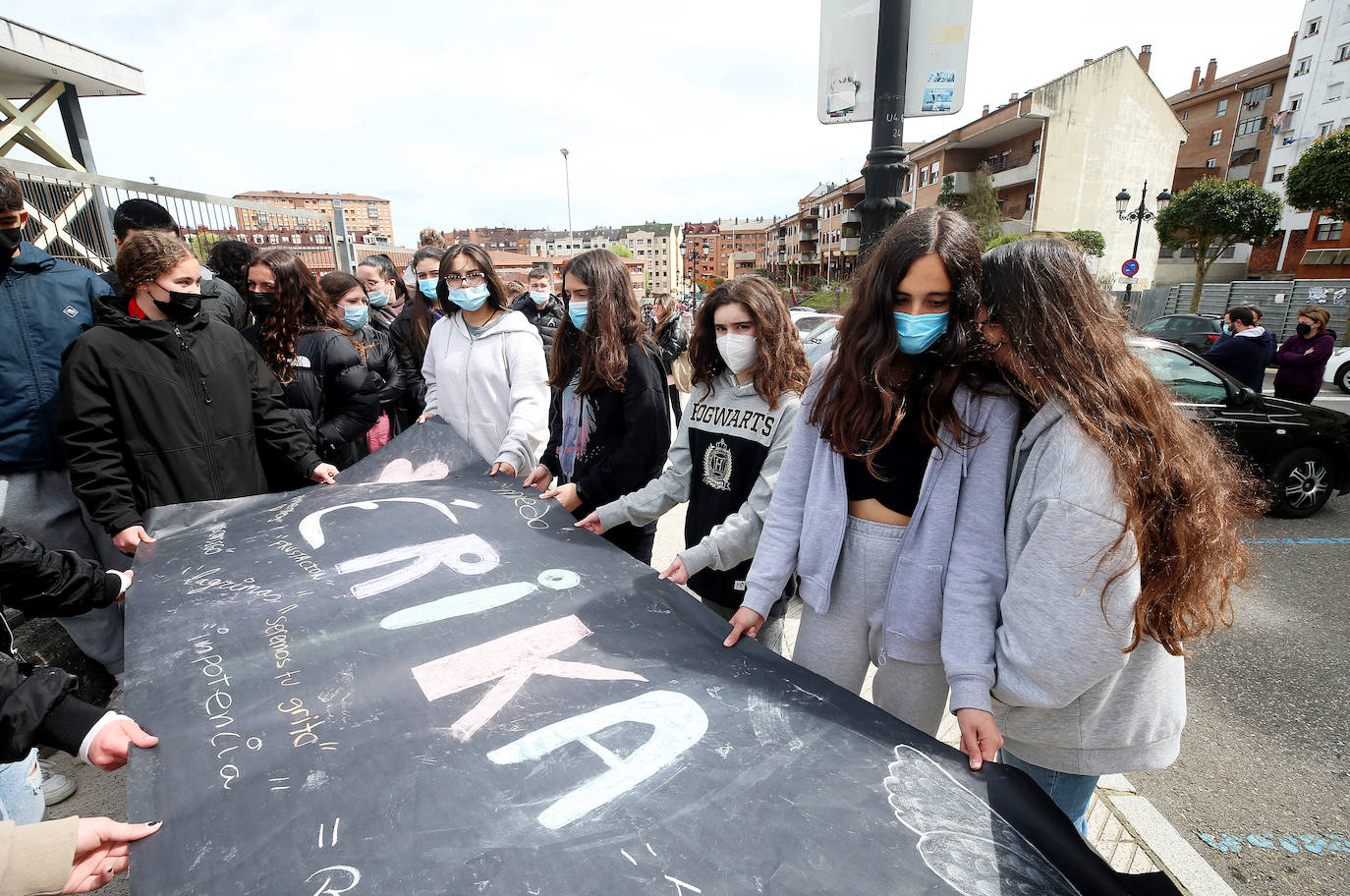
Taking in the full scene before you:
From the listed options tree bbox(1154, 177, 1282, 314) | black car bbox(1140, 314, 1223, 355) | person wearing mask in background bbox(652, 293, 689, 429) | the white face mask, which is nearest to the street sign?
the white face mask

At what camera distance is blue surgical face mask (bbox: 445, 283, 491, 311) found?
334 cm

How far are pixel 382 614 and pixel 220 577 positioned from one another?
57 centimetres

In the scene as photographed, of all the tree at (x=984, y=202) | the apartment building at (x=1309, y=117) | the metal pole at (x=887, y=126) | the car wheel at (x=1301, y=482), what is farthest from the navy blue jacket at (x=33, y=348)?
the apartment building at (x=1309, y=117)

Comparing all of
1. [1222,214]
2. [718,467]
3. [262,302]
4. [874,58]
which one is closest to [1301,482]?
[874,58]

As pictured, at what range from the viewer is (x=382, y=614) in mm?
1742

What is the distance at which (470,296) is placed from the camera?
3.35 meters

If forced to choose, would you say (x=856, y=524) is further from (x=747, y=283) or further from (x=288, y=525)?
(x=288, y=525)

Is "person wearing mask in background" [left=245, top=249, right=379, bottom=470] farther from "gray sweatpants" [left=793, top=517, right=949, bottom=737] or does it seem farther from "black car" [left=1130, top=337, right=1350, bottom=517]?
"black car" [left=1130, top=337, right=1350, bottom=517]

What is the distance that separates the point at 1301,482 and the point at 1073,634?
6608 millimetres

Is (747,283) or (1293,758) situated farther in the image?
(1293,758)

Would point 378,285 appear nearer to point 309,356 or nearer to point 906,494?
point 309,356

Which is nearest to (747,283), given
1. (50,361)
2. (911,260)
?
(911,260)

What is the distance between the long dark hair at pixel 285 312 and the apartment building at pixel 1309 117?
4256 cm

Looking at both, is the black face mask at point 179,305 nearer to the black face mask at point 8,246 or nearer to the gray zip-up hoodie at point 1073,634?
the black face mask at point 8,246
